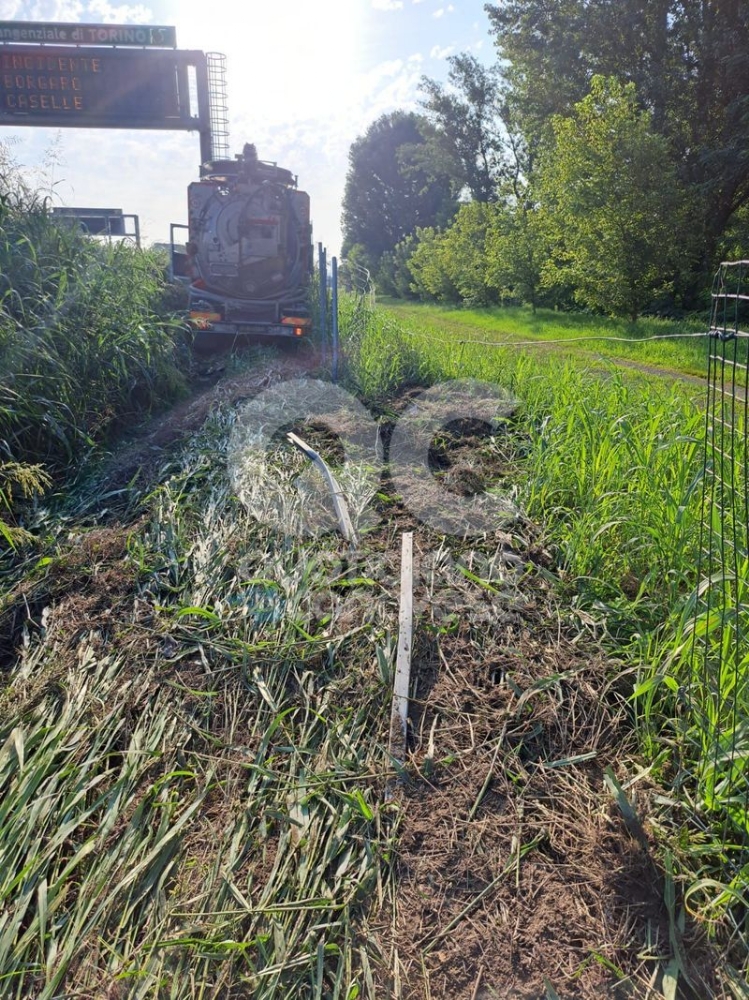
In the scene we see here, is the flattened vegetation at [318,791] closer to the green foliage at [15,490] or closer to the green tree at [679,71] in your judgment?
the green foliage at [15,490]

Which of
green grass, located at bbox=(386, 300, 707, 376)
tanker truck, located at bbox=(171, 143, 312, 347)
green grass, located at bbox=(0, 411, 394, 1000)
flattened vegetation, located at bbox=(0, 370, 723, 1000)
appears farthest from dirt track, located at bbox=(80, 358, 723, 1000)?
tanker truck, located at bbox=(171, 143, 312, 347)

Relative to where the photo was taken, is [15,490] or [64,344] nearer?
[15,490]

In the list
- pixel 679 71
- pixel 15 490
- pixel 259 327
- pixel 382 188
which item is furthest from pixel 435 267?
pixel 15 490

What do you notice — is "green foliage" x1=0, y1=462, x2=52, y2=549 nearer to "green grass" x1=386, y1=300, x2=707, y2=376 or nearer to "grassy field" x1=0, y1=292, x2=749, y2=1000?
"grassy field" x1=0, y1=292, x2=749, y2=1000

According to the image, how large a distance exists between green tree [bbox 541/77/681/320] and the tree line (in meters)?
0.02

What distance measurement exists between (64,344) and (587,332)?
930cm

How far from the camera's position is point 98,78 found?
11.3 m

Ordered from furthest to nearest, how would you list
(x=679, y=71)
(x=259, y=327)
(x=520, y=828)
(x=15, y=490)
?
(x=679, y=71) < (x=259, y=327) < (x=15, y=490) < (x=520, y=828)

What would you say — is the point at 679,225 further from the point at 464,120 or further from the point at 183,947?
the point at 464,120

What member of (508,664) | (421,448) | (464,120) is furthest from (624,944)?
(464,120)

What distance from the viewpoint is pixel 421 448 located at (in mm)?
3957

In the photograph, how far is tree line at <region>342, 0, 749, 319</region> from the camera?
11.5 metres

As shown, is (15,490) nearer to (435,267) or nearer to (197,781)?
(197,781)

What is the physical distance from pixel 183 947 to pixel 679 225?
13.5 meters
